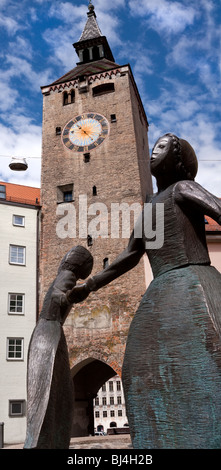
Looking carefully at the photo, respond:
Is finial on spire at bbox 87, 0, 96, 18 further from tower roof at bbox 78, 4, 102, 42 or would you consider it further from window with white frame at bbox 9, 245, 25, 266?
window with white frame at bbox 9, 245, 25, 266

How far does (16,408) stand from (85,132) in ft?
43.2

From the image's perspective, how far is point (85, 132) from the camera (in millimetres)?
22766

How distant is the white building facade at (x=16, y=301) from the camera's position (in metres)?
17.6

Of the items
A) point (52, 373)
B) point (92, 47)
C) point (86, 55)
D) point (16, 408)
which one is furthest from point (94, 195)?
point (52, 373)

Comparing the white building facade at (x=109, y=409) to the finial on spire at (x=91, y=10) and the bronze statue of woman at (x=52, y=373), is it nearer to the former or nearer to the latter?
the finial on spire at (x=91, y=10)

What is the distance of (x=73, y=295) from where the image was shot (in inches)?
102

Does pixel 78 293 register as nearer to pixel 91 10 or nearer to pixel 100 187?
pixel 100 187

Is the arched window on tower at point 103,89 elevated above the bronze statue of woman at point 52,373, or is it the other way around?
the arched window on tower at point 103,89

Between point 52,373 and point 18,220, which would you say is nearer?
point 52,373

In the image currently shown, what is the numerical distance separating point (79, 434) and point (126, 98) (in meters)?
15.8

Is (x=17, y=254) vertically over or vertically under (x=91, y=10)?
under

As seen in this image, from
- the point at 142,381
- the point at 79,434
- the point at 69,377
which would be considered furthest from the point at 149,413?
the point at 79,434

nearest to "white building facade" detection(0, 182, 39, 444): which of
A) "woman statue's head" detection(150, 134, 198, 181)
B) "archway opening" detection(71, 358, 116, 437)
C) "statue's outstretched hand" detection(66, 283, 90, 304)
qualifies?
"archway opening" detection(71, 358, 116, 437)

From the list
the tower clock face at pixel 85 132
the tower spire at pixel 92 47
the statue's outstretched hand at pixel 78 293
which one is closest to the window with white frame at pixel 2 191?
the tower clock face at pixel 85 132
